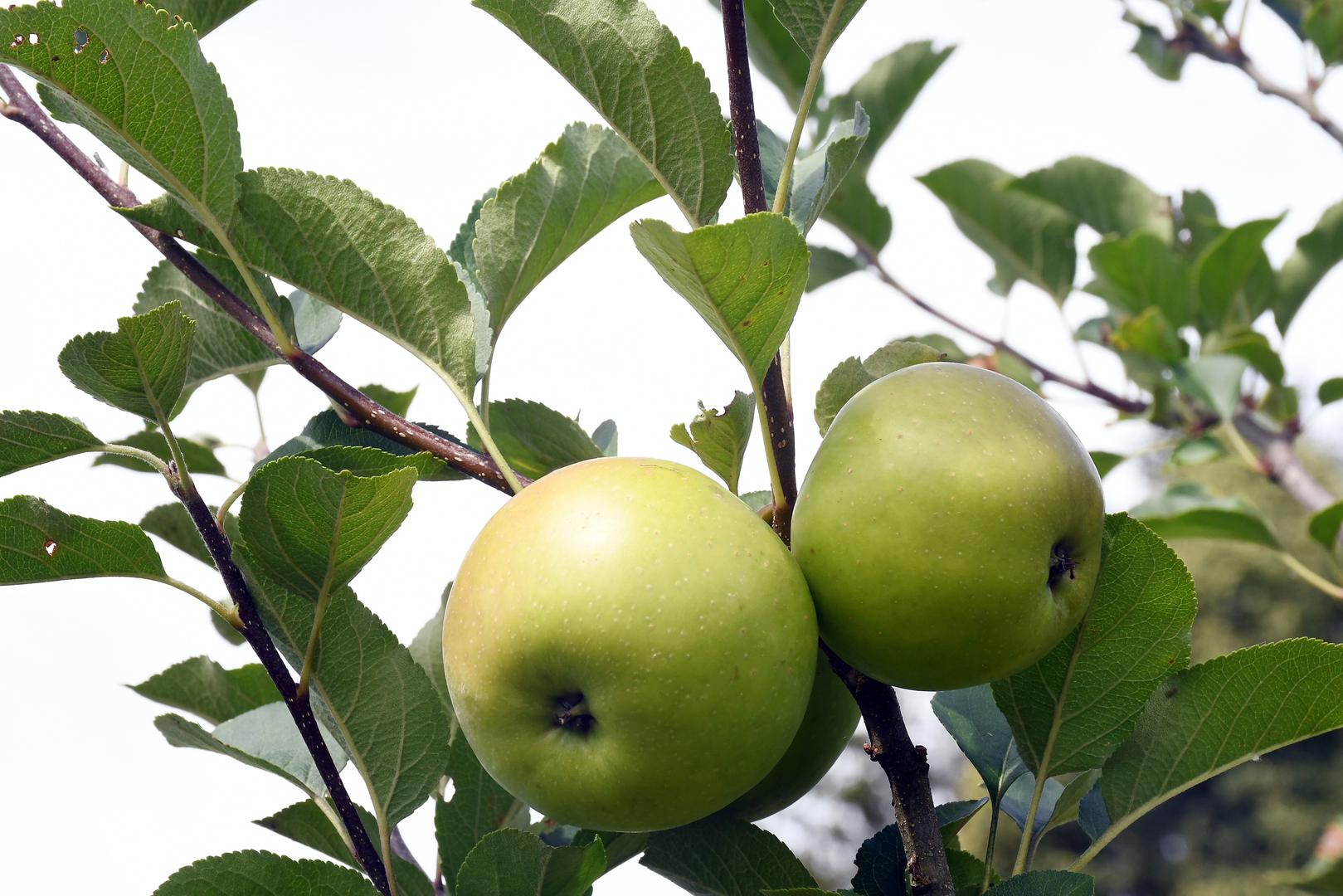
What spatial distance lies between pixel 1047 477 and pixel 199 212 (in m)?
0.60

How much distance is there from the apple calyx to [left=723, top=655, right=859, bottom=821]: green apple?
19cm

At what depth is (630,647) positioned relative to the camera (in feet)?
2.05

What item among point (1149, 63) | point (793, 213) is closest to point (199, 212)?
point (793, 213)

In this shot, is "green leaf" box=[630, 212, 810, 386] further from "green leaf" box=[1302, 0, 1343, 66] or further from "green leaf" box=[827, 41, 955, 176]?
"green leaf" box=[1302, 0, 1343, 66]

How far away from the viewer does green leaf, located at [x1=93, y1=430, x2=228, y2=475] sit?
0.99 m

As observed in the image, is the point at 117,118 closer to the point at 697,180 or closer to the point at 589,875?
the point at 697,180

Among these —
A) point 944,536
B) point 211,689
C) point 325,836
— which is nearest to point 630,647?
point 944,536

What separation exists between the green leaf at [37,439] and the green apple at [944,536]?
51 cm

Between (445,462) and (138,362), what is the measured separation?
21 cm

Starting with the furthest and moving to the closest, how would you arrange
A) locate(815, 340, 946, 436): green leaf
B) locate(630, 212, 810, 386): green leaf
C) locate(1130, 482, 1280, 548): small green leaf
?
1. locate(1130, 482, 1280, 548): small green leaf
2. locate(815, 340, 946, 436): green leaf
3. locate(630, 212, 810, 386): green leaf

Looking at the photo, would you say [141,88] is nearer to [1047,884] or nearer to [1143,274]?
[1047,884]

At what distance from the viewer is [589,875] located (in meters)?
0.74

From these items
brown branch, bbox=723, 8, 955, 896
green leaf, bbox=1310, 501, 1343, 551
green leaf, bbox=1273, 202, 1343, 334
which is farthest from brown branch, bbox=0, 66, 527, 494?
green leaf, bbox=1273, 202, 1343, 334

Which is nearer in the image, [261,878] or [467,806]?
[261,878]
